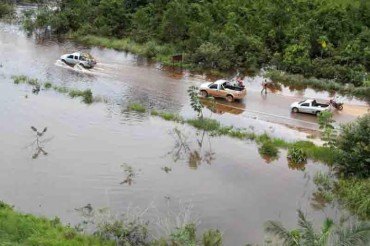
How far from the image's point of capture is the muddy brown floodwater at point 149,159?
22438 mm

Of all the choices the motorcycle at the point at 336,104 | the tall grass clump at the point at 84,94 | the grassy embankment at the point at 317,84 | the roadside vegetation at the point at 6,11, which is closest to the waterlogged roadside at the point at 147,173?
the tall grass clump at the point at 84,94

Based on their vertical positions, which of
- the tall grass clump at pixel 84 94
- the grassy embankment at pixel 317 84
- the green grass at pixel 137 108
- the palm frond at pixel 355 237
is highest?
the grassy embankment at pixel 317 84

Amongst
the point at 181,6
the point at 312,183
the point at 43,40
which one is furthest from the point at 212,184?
the point at 43,40

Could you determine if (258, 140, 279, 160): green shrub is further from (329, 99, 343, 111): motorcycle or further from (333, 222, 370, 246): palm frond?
(333, 222, 370, 246): palm frond

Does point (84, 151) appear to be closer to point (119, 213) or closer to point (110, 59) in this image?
point (119, 213)

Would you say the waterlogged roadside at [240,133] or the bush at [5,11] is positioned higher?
the bush at [5,11]

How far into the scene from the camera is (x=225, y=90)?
34.1 metres

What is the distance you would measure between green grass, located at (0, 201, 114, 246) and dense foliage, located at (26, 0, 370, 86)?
933 inches

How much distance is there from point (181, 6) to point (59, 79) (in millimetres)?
14199

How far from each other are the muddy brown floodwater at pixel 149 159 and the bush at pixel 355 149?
4.27 ft

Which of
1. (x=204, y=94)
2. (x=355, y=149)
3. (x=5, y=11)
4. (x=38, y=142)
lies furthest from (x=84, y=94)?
(x=5, y=11)

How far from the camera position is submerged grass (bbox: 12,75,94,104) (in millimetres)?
34134

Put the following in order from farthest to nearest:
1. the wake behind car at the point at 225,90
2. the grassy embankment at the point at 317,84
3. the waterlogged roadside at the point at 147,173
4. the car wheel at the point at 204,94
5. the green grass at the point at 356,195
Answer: the grassy embankment at the point at 317,84 < the car wheel at the point at 204,94 < the wake behind car at the point at 225,90 < the waterlogged roadside at the point at 147,173 < the green grass at the point at 356,195

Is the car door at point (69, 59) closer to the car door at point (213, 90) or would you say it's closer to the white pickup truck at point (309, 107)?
the car door at point (213, 90)
